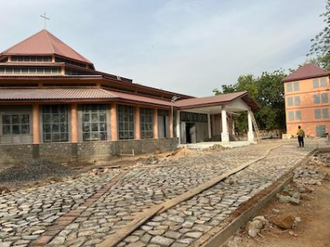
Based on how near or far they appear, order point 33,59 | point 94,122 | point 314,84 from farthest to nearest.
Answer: point 314,84, point 33,59, point 94,122

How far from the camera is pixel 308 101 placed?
36.4m

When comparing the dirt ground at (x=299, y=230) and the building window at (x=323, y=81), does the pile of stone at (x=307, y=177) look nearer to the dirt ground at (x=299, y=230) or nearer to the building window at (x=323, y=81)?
the dirt ground at (x=299, y=230)

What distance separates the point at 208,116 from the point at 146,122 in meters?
10.7

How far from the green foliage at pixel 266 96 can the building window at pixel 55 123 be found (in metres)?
30.9

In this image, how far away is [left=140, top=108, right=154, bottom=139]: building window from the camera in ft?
61.5

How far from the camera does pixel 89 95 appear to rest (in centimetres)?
1617

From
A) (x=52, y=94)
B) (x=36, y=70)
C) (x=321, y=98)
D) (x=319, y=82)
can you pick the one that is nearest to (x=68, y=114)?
(x=52, y=94)

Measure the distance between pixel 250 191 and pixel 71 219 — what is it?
12.7 feet

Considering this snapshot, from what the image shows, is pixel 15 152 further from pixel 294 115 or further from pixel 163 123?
pixel 294 115

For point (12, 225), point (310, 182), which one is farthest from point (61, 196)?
point (310, 182)

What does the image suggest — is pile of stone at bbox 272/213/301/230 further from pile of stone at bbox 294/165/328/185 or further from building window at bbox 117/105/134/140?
building window at bbox 117/105/134/140

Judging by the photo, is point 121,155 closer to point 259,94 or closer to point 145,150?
point 145,150

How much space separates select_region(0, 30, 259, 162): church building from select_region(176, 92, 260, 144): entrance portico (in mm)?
614

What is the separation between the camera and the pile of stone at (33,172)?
1152cm
